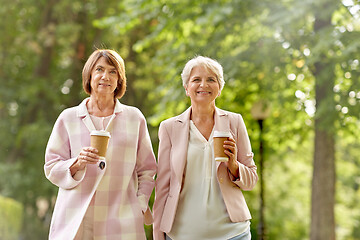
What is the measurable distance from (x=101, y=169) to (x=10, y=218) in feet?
33.5

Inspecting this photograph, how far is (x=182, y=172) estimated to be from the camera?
115 inches

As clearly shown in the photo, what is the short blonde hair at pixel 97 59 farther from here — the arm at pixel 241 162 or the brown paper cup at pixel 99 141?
the arm at pixel 241 162

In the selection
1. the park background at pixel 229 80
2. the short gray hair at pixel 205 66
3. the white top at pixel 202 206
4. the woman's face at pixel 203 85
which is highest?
the park background at pixel 229 80

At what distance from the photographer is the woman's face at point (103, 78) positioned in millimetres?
2912

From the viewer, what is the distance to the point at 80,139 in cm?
287

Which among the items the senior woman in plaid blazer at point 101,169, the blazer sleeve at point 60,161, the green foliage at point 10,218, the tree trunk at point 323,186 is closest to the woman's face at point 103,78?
the senior woman in plaid blazer at point 101,169

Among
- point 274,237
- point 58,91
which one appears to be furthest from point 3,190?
point 274,237

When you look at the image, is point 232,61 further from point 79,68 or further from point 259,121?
point 79,68

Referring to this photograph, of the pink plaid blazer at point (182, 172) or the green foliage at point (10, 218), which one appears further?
the green foliage at point (10, 218)

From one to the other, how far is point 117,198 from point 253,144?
8.50 m

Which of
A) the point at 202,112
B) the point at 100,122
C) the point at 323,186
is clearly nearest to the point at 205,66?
the point at 202,112

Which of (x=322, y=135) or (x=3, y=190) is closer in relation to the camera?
(x=322, y=135)

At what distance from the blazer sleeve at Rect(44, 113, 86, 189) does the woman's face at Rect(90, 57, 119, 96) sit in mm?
273

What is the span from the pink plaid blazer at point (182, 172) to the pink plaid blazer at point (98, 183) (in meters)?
0.11
